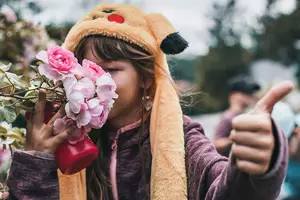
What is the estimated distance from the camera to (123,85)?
1.88 m

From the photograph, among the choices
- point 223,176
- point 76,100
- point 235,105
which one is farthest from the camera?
point 235,105

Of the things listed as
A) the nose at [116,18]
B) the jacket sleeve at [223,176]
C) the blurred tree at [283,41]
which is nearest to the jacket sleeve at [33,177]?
the jacket sleeve at [223,176]

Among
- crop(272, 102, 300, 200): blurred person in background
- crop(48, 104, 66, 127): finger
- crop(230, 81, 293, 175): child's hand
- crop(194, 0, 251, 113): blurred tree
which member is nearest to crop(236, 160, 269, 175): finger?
crop(230, 81, 293, 175): child's hand

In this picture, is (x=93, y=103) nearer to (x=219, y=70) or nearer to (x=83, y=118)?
(x=83, y=118)

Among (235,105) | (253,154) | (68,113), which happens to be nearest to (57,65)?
(68,113)

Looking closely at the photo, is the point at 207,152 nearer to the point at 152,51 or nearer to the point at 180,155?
the point at 180,155

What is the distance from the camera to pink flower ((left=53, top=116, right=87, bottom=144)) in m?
1.60

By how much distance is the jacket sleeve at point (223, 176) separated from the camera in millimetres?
1137

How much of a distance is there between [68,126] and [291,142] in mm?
2791

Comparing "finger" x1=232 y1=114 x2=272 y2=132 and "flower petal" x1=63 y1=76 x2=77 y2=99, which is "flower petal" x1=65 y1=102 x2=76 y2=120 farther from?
"finger" x1=232 y1=114 x2=272 y2=132

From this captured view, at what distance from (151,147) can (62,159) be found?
38 cm

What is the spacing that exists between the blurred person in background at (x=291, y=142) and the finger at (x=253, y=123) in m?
2.09

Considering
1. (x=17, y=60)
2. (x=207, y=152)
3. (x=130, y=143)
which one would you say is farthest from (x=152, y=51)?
(x=17, y=60)

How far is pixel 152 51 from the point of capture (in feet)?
6.38
